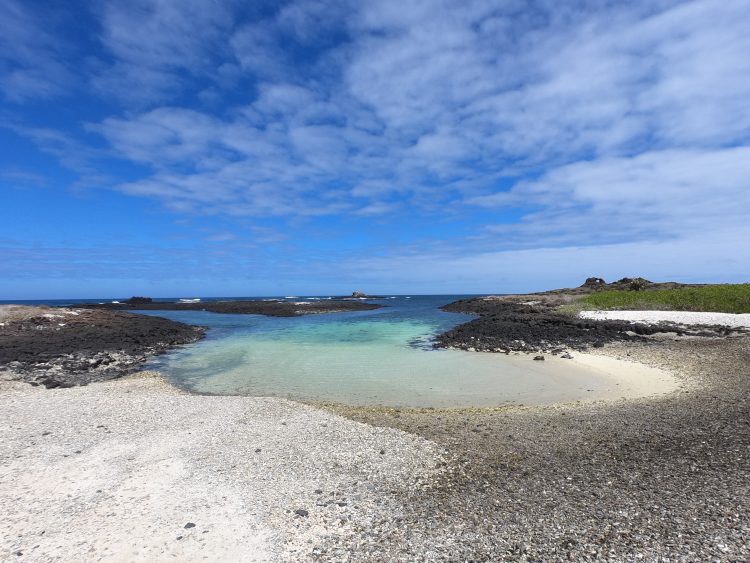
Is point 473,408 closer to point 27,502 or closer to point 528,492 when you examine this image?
point 528,492

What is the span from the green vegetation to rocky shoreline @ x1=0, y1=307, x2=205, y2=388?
38283mm

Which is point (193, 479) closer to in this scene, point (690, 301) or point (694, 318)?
point (694, 318)

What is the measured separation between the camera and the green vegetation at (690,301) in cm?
3238

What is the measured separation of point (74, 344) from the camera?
23.4 meters

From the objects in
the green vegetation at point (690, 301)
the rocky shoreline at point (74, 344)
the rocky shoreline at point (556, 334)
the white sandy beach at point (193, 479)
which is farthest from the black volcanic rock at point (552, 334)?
the rocky shoreline at point (74, 344)

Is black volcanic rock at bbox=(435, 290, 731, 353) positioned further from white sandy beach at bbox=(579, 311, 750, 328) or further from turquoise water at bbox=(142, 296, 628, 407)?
turquoise water at bbox=(142, 296, 628, 407)

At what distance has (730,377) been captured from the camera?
13781 millimetres

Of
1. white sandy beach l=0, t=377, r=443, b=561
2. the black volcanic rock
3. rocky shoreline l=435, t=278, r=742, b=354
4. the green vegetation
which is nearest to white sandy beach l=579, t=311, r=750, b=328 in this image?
rocky shoreline l=435, t=278, r=742, b=354

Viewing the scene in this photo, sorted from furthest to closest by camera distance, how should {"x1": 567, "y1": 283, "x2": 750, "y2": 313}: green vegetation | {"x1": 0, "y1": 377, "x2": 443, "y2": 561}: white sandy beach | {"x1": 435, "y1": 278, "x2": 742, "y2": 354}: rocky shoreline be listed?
{"x1": 567, "y1": 283, "x2": 750, "y2": 313}: green vegetation → {"x1": 435, "y1": 278, "x2": 742, "y2": 354}: rocky shoreline → {"x1": 0, "y1": 377, "x2": 443, "y2": 561}: white sandy beach

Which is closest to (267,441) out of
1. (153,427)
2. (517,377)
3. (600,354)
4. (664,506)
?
(153,427)

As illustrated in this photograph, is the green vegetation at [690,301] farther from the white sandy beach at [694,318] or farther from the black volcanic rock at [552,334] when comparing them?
the black volcanic rock at [552,334]

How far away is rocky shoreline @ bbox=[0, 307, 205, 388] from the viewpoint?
17016mm

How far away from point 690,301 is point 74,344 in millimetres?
45124

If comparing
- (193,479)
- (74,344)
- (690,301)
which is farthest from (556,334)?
(74,344)
